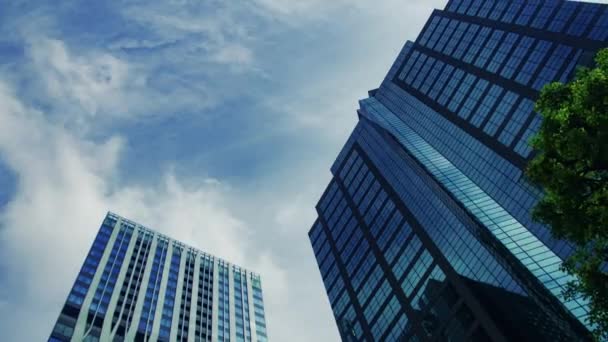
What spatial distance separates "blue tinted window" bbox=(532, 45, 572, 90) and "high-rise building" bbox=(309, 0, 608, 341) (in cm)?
23

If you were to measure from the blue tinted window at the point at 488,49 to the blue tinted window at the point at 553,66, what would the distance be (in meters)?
16.3

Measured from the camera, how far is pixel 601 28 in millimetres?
74000

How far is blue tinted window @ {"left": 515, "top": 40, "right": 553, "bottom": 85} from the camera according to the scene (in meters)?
81.4

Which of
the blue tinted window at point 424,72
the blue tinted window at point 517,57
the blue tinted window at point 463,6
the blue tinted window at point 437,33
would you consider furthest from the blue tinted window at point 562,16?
the blue tinted window at point 437,33

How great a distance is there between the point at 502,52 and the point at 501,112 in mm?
16566

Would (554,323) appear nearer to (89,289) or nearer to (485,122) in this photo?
(485,122)

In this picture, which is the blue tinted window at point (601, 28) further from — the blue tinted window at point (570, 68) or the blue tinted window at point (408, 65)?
the blue tinted window at point (408, 65)

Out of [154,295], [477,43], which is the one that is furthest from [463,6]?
[154,295]

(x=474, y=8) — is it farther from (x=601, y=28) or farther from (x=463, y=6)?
(x=601, y=28)

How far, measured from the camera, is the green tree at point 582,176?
19859 millimetres

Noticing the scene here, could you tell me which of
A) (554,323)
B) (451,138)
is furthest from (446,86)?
(554,323)

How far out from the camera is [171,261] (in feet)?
424

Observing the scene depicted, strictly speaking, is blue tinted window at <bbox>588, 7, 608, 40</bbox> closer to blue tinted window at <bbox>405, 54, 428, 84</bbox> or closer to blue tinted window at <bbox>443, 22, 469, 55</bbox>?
blue tinted window at <bbox>443, 22, 469, 55</bbox>

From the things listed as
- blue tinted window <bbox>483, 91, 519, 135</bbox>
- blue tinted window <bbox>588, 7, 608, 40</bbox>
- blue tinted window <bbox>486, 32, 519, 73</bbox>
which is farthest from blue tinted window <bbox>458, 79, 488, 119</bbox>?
blue tinted window <bbox>588, 7, 608, 40</bbox>
